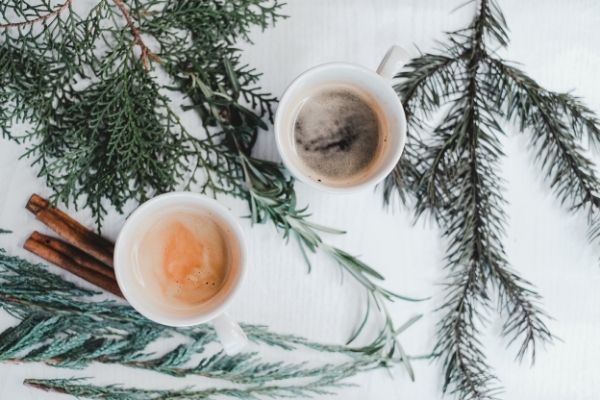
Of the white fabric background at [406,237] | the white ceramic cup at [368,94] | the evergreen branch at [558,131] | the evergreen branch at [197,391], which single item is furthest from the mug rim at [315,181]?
the evergreen branch at [197,391]

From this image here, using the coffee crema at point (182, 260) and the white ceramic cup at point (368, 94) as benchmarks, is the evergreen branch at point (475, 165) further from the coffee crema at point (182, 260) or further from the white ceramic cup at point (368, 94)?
the coffee crema at point (182, 260)

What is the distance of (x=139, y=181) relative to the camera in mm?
1210

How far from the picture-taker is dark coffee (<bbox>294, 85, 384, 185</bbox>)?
121cm

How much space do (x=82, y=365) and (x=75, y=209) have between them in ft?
0.85

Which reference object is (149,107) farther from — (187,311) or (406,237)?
(406,237)

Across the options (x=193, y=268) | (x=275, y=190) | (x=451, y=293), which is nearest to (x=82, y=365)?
(x=193, y=268)

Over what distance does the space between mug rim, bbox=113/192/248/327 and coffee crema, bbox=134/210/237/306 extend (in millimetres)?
66

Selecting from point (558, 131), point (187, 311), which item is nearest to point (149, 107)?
point (187, 311)

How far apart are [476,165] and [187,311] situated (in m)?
0.53

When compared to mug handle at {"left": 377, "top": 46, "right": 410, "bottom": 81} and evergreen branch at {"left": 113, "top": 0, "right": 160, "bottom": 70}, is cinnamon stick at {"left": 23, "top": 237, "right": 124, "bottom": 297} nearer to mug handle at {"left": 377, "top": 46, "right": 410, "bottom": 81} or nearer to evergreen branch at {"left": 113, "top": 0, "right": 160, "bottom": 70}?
evergreen branch at {"left": 113, "top": 0, "right": 160, "bottom": 70}

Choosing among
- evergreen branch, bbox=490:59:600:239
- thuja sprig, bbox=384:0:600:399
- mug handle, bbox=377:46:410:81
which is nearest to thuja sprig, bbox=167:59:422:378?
thuja sprig, bbox=384:0:600:399

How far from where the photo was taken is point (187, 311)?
117 centimetres

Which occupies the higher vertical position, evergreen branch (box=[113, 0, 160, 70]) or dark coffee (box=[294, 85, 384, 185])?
evergreen branch (box=[113, 0, 160, 70])

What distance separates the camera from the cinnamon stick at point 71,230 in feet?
3.99
